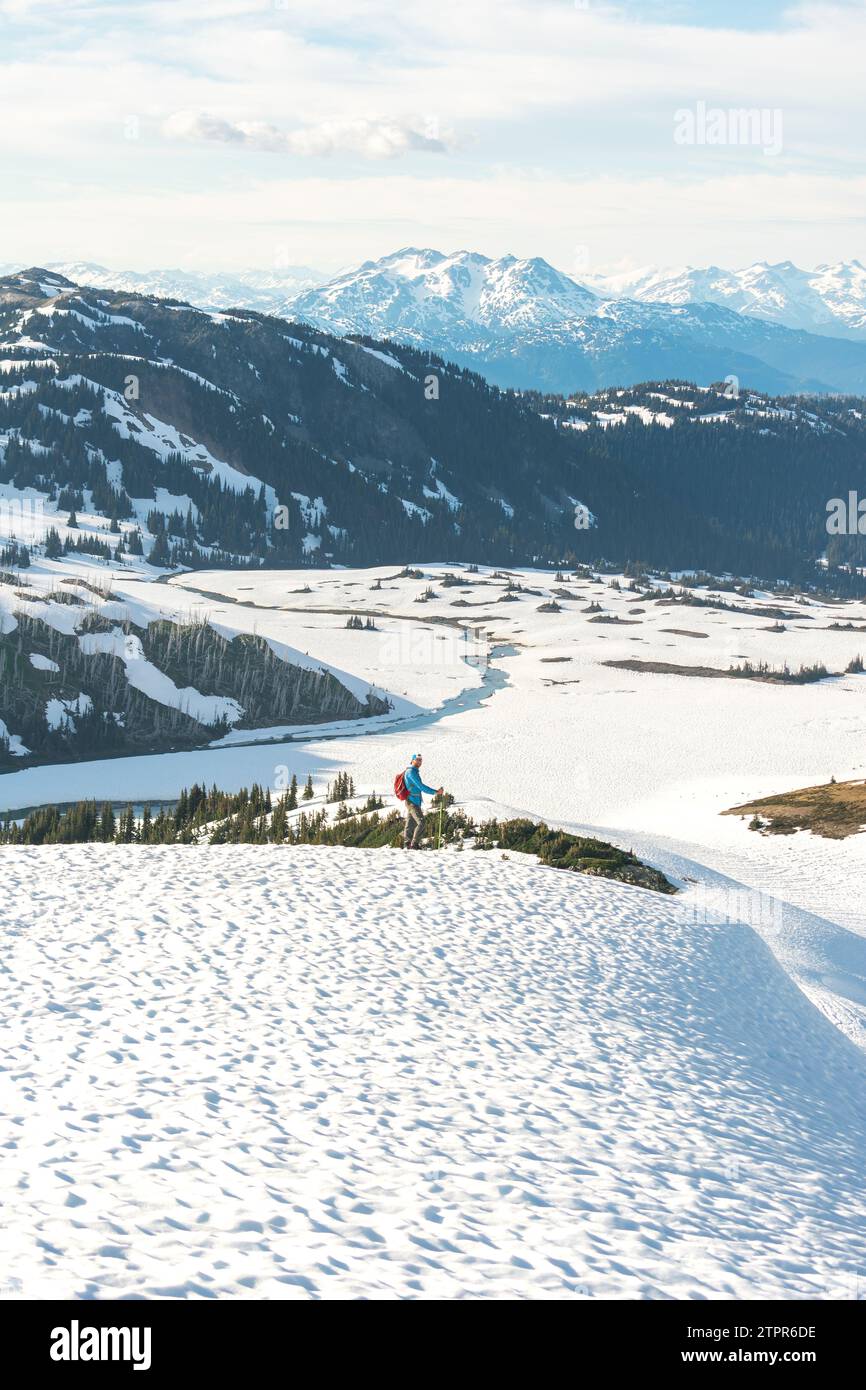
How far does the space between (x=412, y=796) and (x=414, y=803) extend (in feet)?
1.15

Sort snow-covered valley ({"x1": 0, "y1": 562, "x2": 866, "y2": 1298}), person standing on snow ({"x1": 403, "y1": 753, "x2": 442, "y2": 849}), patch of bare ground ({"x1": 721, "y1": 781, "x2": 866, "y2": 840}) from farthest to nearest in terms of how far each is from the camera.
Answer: patch of bare ground ({"x1": 721, "y1": 781, "x2": 866, "y2": 840}) < person standing on snow ({"x1": 403, "y1": 753, "x2": 442, "y2": 849}) < snow-covered valley ({"x1": 0, "y1": 562, "x2": 866, "y2": 1298})

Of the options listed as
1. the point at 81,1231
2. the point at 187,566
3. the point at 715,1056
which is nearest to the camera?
the point at 81,1231

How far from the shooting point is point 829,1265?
13250 millimetres

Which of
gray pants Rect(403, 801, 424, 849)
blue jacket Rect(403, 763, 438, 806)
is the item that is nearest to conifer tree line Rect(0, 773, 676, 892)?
gray pants Rect(403, 801, 424, 849)

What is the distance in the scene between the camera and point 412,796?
116ft

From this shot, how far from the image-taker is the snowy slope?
12102 mm

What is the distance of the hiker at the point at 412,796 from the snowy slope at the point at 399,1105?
238 inches

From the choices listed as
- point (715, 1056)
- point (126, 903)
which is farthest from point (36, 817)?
point (715, 1056)

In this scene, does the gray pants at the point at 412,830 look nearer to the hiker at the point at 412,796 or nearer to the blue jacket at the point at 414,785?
the hiker at the point at 412,796

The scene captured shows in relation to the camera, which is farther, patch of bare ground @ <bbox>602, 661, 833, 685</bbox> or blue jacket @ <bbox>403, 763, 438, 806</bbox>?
patch of bare ground @ <bbox>602, 661, 833, 685</bbox>

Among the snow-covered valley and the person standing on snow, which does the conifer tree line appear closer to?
the person standing on snow

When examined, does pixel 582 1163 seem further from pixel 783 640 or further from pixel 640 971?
pixel 783 640

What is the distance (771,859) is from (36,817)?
2964cm

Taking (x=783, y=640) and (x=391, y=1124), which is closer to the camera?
(x=391, y=1124)
